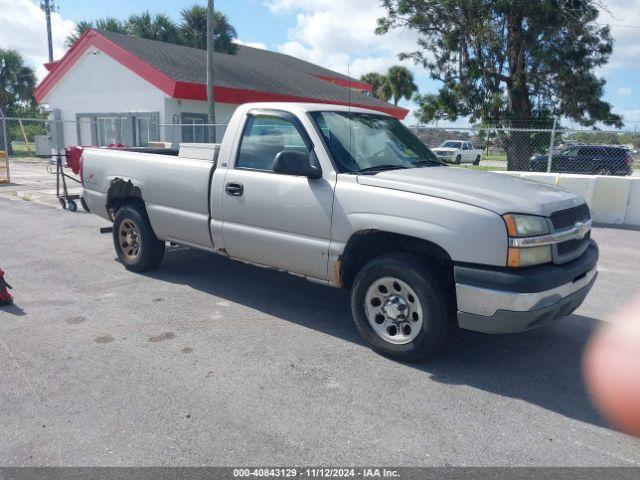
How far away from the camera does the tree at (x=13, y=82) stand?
3425cm

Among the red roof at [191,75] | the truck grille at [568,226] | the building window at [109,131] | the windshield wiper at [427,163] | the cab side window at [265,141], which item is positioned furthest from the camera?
the building window at [109,131]

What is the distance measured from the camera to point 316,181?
4.41m

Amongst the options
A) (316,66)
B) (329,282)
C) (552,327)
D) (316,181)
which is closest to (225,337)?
(329,282)

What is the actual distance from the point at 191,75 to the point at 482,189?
61.0ft

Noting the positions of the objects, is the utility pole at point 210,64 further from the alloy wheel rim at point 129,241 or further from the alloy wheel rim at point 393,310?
the alloy wheel rim at point 393,310

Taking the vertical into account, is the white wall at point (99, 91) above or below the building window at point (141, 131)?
above

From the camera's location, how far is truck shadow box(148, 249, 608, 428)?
375cm

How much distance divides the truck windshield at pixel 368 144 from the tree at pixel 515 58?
488 inches

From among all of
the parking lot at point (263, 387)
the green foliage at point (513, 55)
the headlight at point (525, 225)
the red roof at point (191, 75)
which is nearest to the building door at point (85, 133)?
the red roof at point (191, 75)

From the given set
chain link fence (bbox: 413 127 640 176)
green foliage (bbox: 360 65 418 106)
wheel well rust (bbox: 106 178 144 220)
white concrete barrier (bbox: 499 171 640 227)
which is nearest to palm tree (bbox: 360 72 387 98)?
green foliage (bbox: 360 65 418 106)

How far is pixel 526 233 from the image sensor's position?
3.59 meters

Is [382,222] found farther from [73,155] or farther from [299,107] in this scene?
[73,155]

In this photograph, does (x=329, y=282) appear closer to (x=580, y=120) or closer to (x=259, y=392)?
(x=259, y=392)

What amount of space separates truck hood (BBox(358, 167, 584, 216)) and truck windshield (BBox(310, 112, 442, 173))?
0.77ft
